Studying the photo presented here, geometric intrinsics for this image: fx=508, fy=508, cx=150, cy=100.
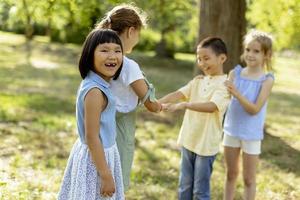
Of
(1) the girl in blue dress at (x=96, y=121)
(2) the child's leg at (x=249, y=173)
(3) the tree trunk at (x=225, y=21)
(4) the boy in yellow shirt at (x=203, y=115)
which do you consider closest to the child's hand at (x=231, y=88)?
(4) the boy in yellow shirt at (x=203, y=115)

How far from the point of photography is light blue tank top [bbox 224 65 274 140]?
409 centimetres

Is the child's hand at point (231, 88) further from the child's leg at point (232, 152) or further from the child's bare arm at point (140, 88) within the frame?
the child's bare arm at point (140, 88)

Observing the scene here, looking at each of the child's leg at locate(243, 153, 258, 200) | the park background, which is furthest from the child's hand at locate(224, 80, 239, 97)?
the park background

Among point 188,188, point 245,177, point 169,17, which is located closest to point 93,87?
point 188,188

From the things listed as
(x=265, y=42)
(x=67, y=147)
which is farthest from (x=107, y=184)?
(x=67, y=147)

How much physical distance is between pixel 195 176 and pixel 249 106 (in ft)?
2.30

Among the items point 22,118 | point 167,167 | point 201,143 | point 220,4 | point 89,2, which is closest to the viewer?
point 201,143

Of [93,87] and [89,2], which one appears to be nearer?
[93,87]

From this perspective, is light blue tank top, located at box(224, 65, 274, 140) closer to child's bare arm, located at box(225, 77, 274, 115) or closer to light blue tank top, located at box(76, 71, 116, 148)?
child's bare arm, located at box(225, 77, 274, 115)

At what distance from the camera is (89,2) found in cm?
661

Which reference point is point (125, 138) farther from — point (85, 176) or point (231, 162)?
point (231, 162)

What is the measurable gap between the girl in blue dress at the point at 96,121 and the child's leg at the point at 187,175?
1.16m

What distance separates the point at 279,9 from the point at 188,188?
5602mm

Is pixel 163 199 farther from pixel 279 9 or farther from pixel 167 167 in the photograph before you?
pixel 279 9
